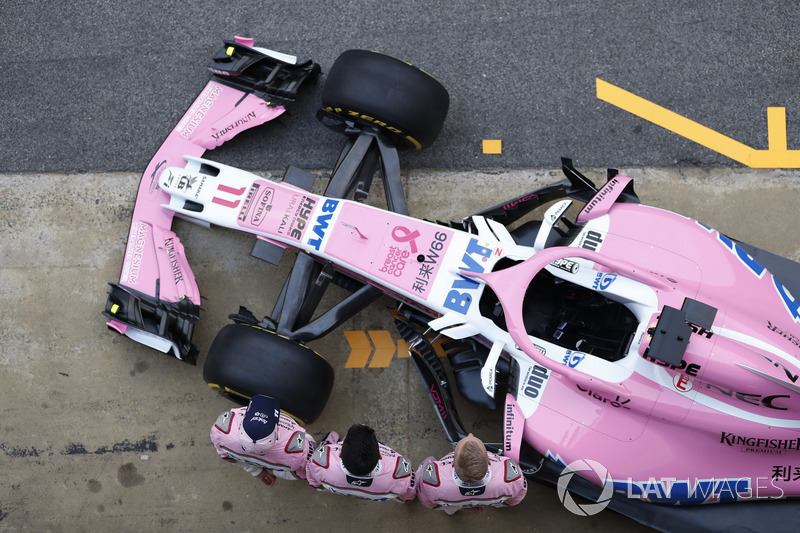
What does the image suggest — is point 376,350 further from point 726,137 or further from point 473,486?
point 726,137

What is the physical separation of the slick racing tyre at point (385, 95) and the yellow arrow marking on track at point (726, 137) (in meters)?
1.54

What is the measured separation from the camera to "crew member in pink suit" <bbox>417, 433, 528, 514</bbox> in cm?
306

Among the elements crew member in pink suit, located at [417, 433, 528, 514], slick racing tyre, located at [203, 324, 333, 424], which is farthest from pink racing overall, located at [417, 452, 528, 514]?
slick racing tyre, located at [203, 324, 333, 424]

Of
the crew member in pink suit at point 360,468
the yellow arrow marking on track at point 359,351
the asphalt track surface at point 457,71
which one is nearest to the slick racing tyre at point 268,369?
the crew member in pink suit at point 360,468

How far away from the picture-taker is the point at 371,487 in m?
3.35

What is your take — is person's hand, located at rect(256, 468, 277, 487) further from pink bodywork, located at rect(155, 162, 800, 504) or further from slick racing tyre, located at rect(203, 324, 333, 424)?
pink bodywork, located at rect(155, 162, 800, 504)

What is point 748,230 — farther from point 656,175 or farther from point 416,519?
point 416,519

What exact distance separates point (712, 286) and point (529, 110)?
6.39 feet

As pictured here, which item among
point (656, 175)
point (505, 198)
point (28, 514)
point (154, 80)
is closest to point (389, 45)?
point (505, 198)

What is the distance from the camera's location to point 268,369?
3633 mm

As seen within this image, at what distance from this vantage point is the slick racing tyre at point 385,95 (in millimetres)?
3895

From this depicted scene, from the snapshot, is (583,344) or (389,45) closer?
(583,344)

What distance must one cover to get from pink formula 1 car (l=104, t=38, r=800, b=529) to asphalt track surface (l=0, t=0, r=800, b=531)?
487mm

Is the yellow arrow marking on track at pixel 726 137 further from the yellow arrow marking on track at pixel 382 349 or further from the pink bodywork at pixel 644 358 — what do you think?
the yellow arrow marking on track at pixel 382 349
